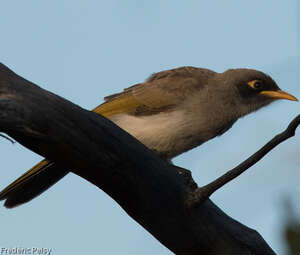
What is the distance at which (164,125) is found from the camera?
21.7 feet

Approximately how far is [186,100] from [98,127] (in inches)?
119

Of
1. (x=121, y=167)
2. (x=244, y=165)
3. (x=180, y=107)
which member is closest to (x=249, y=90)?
(x=180, y=107)

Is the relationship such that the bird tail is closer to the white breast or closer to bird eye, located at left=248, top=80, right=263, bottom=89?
Answer: the white breast

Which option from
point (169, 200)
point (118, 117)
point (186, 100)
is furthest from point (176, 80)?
point (169, 200)

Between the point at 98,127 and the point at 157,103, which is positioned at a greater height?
the point at 157,103

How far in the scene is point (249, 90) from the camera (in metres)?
7.66

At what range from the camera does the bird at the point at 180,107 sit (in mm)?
6464

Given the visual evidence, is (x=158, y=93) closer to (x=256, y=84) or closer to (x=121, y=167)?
(x=256, y=84)

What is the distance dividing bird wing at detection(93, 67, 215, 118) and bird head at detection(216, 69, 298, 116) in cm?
35

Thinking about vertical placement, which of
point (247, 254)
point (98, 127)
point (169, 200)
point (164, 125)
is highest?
point (164, 125)

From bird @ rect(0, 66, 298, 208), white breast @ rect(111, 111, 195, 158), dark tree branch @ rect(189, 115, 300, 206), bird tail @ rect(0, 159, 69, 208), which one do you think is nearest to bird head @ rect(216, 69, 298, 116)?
bird @ rect(0, 66, 298, 208)

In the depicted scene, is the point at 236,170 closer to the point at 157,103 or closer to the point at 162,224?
the point at 162,224

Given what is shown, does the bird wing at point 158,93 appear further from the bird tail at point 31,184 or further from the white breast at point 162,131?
the bird tail at point 31,184

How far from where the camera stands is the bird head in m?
7.47
